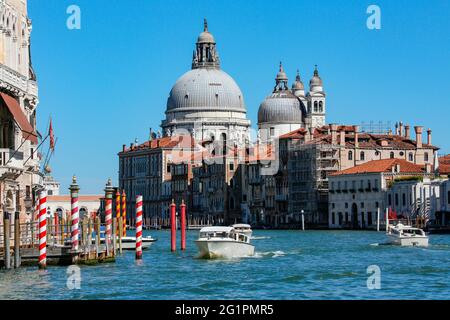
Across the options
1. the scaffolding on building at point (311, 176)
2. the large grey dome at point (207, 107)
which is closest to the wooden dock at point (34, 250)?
the scaffolding on building at point (311, 176)

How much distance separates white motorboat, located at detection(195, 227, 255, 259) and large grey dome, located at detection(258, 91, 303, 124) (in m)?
94.8

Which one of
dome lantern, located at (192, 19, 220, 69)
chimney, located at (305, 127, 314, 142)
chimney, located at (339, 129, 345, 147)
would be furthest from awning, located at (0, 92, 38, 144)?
dome lantern, located at (192, 19, 220, 69)

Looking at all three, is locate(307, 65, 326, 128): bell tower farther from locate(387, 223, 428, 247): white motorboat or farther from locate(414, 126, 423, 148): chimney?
locate(387, 223, 428, 247): white motorboat

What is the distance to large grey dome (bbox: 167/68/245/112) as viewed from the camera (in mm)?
134875

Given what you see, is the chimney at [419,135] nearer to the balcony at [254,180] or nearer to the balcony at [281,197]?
the balcony at [281,197]

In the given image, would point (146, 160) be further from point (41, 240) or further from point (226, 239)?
point (41, 240)

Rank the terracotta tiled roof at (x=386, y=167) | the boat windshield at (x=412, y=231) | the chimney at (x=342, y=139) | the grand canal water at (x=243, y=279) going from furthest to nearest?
the chimney at (x=342, y=139)
the terracotta tiled roof at (x=386, y=167)
the boat windshield at (x=412, y=231)
the grand canal water at (x=243, y=279)

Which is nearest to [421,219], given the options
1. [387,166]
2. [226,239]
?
[387,166]

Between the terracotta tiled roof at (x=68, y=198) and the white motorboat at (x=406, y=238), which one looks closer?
the white motorboat at (x=406, y=238)

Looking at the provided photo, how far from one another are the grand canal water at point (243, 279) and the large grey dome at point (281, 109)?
311 feet

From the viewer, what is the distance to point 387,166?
86688 mm

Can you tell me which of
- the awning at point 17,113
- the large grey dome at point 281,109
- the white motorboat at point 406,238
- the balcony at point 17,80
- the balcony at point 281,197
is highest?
the large grey dome at point 281,109

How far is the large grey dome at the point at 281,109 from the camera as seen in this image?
13150cm
